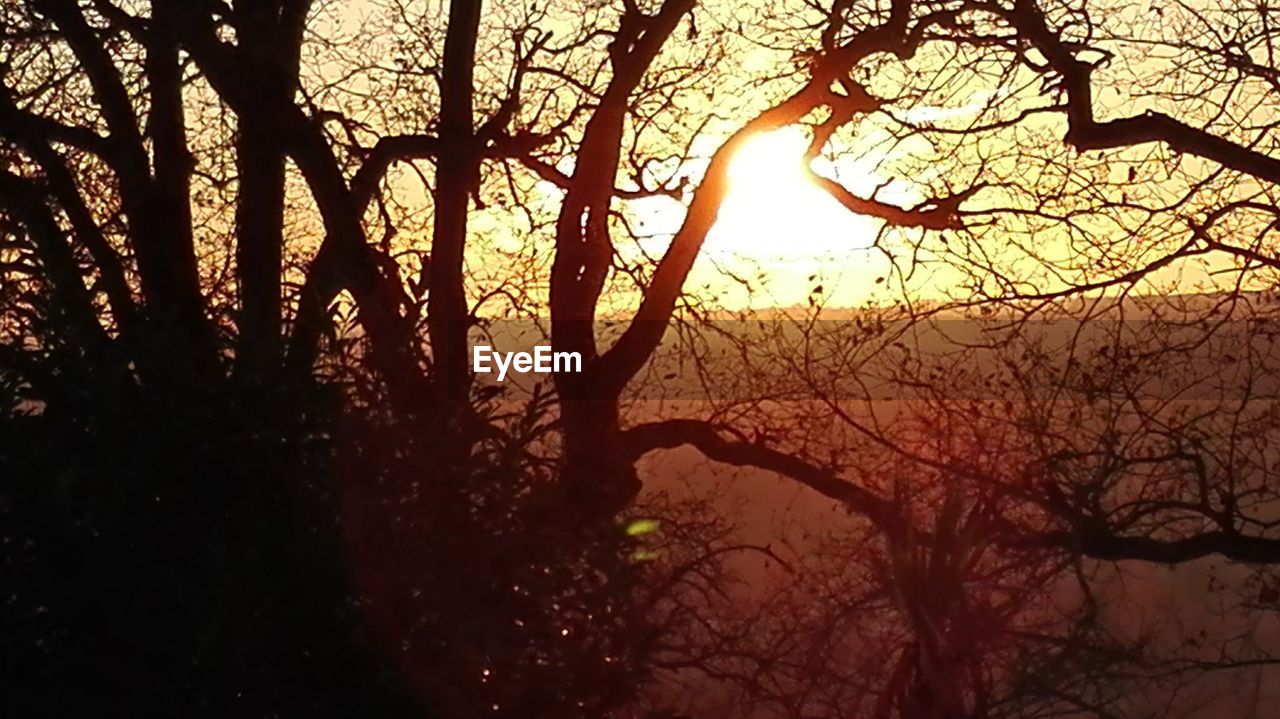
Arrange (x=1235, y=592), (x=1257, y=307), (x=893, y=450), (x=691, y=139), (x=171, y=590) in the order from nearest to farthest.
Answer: (x=171, y=590)
(x=1257, y=307)
(x=893, y=450)
(x=691, y=139)
(x=1235, y=592)

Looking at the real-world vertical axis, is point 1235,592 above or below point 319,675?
below

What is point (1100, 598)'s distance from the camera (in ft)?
45.1

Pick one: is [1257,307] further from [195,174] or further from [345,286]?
[195,174]

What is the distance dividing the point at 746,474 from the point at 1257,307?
5497 millimetres

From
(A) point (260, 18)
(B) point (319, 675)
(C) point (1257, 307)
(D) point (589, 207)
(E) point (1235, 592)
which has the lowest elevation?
(E) point (1235, 592)

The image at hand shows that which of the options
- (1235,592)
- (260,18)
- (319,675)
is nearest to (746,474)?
(1235,592)

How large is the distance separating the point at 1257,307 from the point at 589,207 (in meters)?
5.36

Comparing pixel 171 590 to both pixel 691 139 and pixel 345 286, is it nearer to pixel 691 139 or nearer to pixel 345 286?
pixel 345 286

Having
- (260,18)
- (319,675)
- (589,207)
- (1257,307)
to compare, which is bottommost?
(319,675)

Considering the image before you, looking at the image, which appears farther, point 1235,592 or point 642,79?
point 1235,592

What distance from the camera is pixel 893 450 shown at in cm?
1299

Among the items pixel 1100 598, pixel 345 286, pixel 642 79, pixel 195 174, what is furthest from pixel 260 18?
pixel 1100 598

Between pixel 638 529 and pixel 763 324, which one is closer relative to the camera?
pixel 638 529

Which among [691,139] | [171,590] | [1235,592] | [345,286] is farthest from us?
[1235,592]
